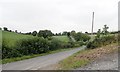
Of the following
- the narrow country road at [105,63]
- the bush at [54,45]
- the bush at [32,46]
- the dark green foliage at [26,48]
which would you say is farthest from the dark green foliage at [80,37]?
the narrow country road at [105,63]

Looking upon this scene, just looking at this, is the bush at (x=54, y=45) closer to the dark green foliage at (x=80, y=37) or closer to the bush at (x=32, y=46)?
the bush at (x=32, y=46)

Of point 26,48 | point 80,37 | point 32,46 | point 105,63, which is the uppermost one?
point 80,37

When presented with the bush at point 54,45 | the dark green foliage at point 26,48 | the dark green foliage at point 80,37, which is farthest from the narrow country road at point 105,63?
the dark green foliage at point 80,37

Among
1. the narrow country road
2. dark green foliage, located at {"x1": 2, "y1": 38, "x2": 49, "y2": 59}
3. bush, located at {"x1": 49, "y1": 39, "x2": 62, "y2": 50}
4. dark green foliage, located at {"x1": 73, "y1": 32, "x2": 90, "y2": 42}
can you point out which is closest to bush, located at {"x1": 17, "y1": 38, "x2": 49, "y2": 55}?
dark green foliage, located at {"x1": 2, "y1": 38, "x2": 49, "y2": 59}

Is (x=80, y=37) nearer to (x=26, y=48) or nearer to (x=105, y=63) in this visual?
(x=26, y=48)

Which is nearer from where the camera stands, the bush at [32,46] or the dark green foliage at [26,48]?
the dark green foliage at [26,48]

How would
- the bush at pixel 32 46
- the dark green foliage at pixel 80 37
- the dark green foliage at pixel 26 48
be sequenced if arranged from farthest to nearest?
the dark green foliage at pixel 80 37 < the bush at pixel 32 46 < the dark green foliage at pixel 26 48

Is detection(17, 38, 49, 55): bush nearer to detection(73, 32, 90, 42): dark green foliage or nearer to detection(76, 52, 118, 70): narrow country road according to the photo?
detection(76, 52, 118, 70): narrow country road

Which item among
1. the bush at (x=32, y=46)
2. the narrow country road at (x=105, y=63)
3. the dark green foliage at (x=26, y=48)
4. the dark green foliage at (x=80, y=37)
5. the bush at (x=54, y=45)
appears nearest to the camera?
the narrow country road at (x=105, y=63)

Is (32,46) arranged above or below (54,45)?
above

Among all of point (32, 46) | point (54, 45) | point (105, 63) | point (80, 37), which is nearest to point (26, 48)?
point (32, 46)

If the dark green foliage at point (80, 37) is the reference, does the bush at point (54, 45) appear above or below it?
below

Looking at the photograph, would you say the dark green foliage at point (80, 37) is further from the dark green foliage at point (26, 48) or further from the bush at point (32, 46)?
the bush at point (32, 46)

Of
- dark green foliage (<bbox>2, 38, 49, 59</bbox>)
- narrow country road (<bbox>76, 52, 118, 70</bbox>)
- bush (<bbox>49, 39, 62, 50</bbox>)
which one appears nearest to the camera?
narrow country road (<bbox>76, 52, 118, 70</bbox>)
